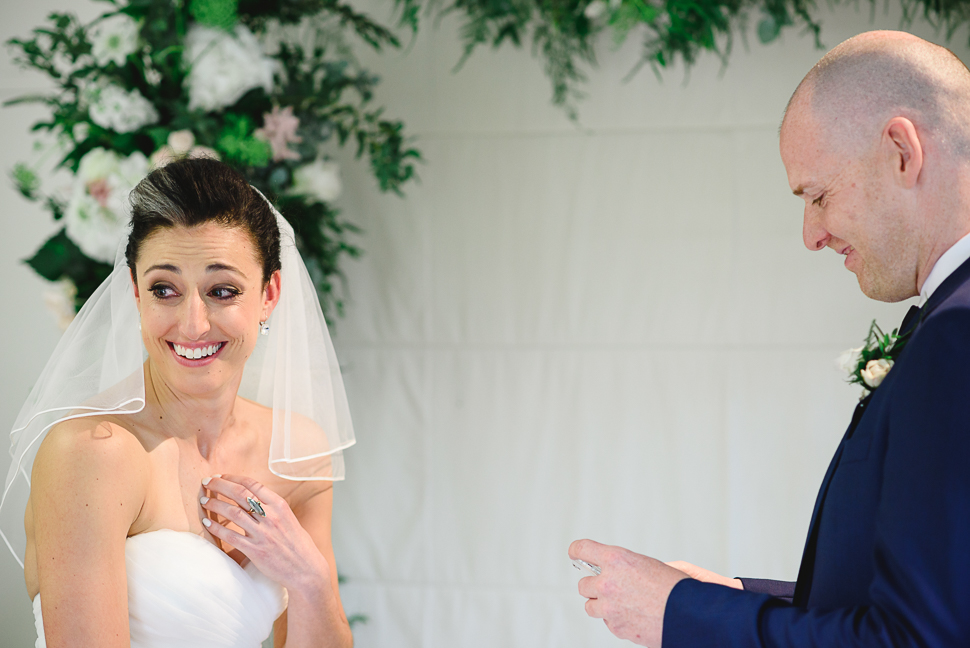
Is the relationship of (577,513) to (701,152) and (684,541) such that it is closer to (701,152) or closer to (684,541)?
(684,541)

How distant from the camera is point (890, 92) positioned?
1219 millimetres

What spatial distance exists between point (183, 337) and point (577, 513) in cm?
175

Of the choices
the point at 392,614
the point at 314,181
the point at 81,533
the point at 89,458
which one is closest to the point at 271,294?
the point at 89,458

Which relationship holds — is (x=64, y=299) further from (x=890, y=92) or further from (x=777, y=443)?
(x=777, y=443)

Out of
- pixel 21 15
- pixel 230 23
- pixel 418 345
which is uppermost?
pixel 21 15

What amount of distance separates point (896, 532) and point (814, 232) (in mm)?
559

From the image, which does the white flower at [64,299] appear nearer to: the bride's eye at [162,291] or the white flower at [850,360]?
the bride's eye at [162,291]

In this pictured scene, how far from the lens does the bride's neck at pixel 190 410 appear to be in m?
1.80

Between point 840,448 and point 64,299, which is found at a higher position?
point 64,299

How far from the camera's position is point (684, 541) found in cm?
295

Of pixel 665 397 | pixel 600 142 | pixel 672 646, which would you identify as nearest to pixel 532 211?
pixel 600 142

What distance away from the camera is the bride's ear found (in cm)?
191

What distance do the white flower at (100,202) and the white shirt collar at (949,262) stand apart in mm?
1985

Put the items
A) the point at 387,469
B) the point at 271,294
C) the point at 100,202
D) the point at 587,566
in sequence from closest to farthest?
1. the point at 587,566
2. the point at 271,294
3. the point at 100,202
4. the point at 387,469
